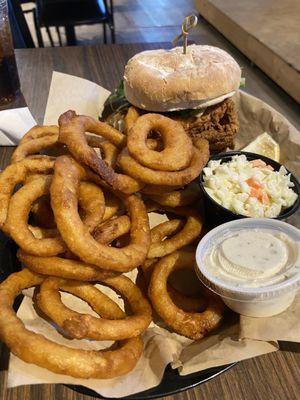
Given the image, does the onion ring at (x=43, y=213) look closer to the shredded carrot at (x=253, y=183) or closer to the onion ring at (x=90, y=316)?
the onion ring at (x=90, y=316)

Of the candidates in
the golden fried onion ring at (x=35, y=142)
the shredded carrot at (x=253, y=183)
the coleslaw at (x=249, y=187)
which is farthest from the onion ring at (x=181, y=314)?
the golden fried onion ring at (x=35, y=142)

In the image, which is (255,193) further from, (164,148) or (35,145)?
(35,145)

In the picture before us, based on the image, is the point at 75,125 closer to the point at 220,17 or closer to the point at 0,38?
the point at 0,38

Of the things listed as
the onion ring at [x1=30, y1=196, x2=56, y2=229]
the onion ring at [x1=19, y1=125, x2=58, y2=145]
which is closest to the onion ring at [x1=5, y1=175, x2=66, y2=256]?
the onion ring at [x1=30, y1=196, x2=56, y2=229]

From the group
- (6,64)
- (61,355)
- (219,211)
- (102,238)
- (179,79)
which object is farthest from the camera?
(6,64)

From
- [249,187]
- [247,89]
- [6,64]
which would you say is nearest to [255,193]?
[249,187]

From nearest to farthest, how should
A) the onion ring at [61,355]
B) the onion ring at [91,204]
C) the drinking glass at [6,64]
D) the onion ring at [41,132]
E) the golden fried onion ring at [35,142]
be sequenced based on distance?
the onion ring at [61,355], the onion ring at [91,204], the golden fried onion ring at [35,142], the onion ring at [41,132], the drinking glass at [6,64]
